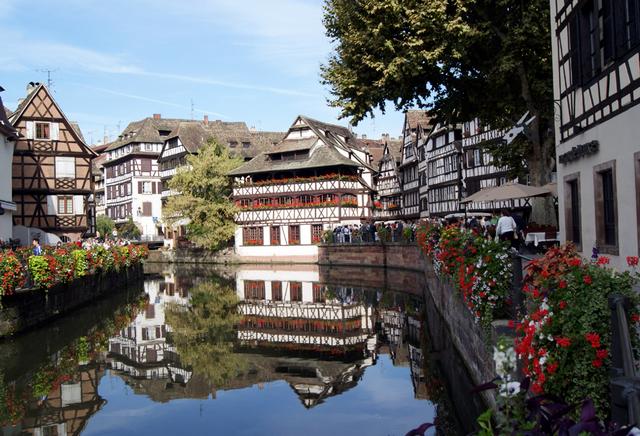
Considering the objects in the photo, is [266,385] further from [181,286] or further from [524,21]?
[181,286]

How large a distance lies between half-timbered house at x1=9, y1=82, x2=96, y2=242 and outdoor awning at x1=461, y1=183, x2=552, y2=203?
29.1 meters

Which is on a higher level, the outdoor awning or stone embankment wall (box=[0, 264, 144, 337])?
the outdoor awning

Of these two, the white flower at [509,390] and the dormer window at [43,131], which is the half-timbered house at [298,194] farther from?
the white flower at [509,390]

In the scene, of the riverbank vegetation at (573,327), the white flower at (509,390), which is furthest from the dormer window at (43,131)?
the white flower at (509,390)

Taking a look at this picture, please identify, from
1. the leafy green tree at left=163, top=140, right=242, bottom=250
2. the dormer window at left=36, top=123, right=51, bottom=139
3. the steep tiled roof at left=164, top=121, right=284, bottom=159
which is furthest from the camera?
the steep tiled roof at left=164, top=121, right=284, bottom=159

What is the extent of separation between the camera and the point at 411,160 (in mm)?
60562

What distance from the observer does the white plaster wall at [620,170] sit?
11852mm

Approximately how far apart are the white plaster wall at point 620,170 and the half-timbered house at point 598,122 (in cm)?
2

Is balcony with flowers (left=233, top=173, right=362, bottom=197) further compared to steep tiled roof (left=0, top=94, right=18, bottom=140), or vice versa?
balcony with flowers (left=233, top=173, right=362, bottom=197)

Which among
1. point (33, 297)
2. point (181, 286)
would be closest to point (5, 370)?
point (33, 297)

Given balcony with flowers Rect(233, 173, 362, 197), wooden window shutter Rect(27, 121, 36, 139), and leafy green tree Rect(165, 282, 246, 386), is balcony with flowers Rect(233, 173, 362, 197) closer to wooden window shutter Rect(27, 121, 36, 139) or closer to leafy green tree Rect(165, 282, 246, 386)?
wooden window shutter Rect(27, 121, 36, 139)

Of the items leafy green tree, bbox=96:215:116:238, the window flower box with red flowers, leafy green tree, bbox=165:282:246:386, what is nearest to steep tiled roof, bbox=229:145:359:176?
leafy green tree, bbox=165:282:246:386

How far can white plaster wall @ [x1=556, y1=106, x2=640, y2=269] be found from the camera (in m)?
11.9

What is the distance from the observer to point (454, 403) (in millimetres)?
11531
